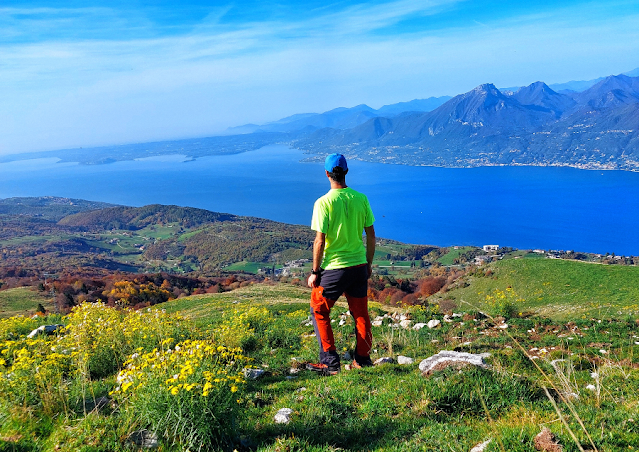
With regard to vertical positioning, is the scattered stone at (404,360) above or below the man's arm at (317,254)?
below

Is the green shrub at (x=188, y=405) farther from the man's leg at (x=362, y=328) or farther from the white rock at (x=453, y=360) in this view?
the white rock at (x=453, y=360)

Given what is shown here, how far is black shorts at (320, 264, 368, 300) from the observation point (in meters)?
5.20

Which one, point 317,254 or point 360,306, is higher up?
point 317,254

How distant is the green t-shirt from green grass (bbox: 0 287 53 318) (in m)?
21.6

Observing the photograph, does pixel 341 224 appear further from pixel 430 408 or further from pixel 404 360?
pixel 404 360

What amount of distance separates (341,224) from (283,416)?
2.36 meters

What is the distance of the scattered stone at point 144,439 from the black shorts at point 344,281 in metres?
2.57

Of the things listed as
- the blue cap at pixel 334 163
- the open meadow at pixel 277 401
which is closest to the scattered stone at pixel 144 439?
the open meadow at pixel 277 401

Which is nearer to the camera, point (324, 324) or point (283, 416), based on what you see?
point (283, 416)

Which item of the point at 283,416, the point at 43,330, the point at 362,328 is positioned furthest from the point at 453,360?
the point at 43,330

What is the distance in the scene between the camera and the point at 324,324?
17.5ft

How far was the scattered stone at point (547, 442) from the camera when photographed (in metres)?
2.89

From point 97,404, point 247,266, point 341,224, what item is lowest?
point 247,266

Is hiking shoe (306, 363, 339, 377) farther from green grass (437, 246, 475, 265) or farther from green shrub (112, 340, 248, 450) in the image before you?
green grass (437, 246, 475, 265)
